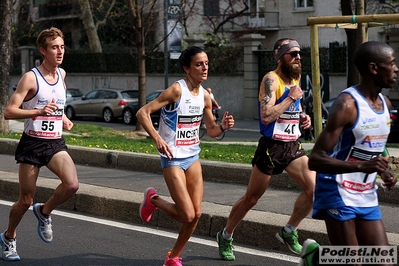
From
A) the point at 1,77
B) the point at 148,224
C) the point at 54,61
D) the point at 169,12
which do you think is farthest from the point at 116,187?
the point at 169,12

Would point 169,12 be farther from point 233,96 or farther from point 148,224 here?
point 148,224

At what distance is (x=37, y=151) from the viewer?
270 inches

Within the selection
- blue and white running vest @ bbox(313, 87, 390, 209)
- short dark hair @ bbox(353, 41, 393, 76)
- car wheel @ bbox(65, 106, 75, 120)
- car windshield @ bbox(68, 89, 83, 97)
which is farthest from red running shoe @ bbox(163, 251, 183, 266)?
car windshield @ bbox(68, 89, 83, 97)

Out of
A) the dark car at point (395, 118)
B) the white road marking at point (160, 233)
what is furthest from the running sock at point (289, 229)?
the dark car at point (395, 118)

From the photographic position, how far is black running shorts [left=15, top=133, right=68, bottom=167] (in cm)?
686

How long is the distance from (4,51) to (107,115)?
1396 centimetres

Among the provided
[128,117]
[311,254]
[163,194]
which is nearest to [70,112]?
[128,117]

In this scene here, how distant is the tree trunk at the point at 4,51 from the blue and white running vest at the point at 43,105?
1142 cm

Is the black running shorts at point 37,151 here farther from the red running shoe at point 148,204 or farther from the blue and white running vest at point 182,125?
the blue and white running vest at point 182,125

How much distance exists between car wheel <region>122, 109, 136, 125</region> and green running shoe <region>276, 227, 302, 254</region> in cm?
A: 2370

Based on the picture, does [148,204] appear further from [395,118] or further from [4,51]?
[395,118]

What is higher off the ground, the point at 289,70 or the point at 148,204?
the point at 289,70

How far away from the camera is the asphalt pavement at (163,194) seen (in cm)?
760

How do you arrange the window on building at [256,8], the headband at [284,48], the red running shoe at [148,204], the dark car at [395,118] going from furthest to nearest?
→ the window on building at [256,8] < the dark car at [395,118] < the red running shoe at [148,204] < the headband at [284,48]
